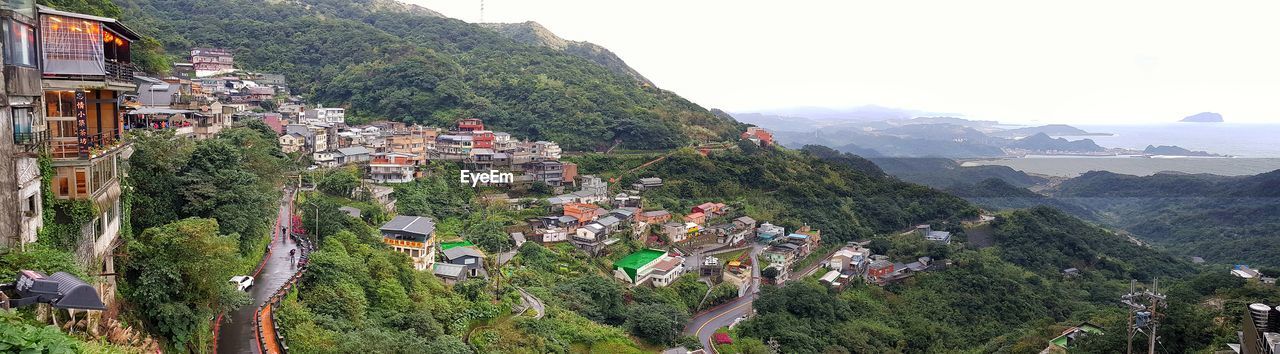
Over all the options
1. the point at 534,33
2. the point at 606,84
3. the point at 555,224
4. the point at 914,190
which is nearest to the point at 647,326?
the point at 555,224

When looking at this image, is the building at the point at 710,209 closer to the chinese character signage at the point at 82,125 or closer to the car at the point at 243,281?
the car at the point at 243,281

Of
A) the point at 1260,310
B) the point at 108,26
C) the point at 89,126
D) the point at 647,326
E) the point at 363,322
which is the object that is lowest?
the point at 647,326

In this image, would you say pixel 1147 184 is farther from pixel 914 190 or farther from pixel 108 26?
pixel 108 26

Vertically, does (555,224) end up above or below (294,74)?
below

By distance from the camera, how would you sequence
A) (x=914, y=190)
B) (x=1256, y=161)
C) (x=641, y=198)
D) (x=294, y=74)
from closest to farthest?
(x=641, y=198) < (x=914, y=190) < (x=294, y=74) < (x=1256, y=161)

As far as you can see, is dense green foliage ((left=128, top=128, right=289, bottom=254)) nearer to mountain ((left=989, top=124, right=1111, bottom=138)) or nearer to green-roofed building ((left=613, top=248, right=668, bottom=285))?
green-roofed building ((left=613, top=248, right=668, bottom=285))

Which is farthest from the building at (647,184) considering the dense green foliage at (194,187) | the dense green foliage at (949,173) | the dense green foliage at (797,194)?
the dense green foliage at (194,187)

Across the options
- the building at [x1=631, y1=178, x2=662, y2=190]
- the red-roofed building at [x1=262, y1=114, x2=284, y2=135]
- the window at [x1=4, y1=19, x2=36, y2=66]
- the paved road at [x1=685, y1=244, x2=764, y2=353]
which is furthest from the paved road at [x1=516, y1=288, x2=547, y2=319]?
the building at [x1=631, y1=178, x2=662, y2=190]
